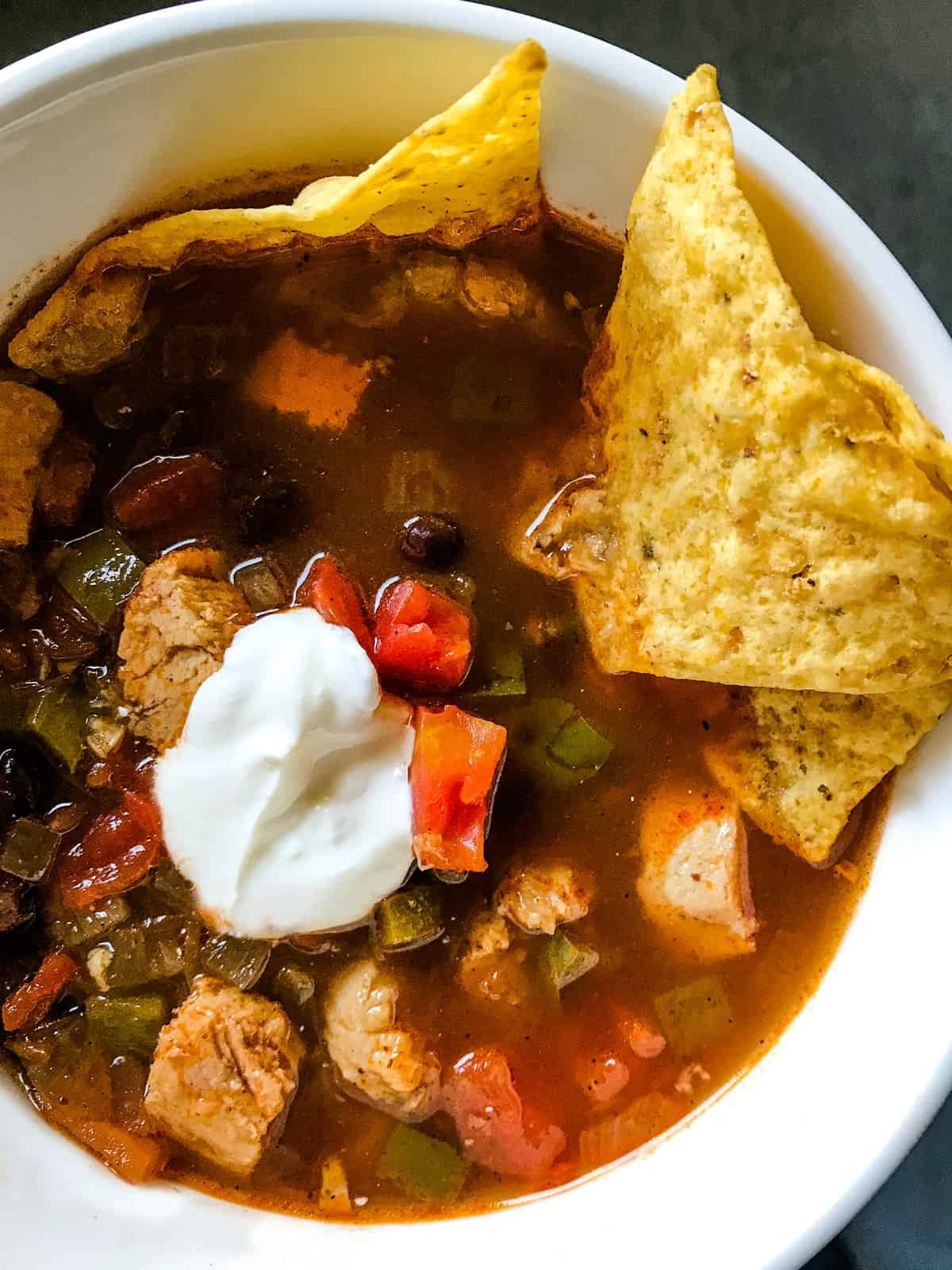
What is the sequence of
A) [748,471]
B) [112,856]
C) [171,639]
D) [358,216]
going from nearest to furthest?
[748,471] < [358,216] < [171,639] < [112,856]

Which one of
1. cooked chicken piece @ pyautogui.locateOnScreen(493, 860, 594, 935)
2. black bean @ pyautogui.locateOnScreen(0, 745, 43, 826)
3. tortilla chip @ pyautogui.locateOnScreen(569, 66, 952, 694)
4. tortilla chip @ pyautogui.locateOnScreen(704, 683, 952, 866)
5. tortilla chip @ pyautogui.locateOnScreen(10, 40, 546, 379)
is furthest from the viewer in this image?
cooked chicken piece @ pyautogui.locateOnScreen(493, 860, 594, 935)

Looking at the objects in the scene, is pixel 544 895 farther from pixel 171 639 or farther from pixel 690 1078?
pixel 171 639

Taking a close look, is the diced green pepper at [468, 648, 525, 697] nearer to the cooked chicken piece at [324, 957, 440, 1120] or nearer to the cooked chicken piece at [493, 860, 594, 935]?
the cooked chicken piece at [493, 860, 594, 935]

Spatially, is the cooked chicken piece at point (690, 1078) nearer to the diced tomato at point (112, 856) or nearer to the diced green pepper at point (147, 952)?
the diced green pepper at point (147, 952)

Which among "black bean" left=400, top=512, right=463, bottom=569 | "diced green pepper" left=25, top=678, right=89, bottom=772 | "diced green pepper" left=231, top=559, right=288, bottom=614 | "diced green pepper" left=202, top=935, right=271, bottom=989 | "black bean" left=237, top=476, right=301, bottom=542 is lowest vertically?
"diced green pepper" left=202, top=935, right=271, bottom=989

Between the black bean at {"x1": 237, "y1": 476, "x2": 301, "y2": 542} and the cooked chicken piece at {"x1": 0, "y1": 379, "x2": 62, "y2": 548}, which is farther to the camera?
the black bean at {"x1": 237, "y1": 476, "x2": 301, "y2": 542}

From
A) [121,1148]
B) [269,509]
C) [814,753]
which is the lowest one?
[121,1148]

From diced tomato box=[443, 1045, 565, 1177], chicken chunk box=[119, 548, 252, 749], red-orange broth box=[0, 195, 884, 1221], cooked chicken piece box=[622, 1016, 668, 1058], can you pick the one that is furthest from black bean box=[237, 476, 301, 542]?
cooked chicken piece box=[622, 1016, 668, 1058]

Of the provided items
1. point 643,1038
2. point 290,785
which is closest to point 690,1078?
point 643,1038
